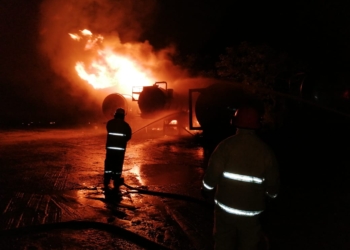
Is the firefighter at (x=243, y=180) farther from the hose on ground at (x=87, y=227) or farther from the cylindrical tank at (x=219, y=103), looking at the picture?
the cylindrical tank at (x=219, y=103)

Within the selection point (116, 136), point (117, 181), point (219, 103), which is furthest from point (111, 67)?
point (117, 181)

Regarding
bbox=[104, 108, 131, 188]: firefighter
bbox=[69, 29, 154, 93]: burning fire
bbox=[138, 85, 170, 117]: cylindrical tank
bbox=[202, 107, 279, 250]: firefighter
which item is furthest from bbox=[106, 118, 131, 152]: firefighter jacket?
bbox=[69, 29, 154, 93]: burning fire

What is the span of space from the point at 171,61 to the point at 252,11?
8.16 meters

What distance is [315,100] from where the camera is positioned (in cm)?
919

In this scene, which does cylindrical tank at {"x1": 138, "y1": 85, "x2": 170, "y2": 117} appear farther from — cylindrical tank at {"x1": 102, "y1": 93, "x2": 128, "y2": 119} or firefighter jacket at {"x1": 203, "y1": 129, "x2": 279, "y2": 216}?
firefighter jacket at {"x1": 203, "y1": 129, "x2": 279, "y2": 216}

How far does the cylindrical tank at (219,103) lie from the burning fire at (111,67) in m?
9.92

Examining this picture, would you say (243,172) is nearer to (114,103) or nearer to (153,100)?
(153,100)

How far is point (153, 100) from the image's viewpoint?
15.7 metres

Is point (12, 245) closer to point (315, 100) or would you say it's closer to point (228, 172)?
point (228, 172)

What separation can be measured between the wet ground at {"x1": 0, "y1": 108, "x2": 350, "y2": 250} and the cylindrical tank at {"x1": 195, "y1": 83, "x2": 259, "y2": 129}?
4.74 ft

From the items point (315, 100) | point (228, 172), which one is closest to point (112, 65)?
point (315, 100)

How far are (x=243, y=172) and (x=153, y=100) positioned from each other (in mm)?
12864

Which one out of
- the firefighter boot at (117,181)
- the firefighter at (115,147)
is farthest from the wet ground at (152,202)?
the firefighter at (115,147)

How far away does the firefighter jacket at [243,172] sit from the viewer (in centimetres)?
301
